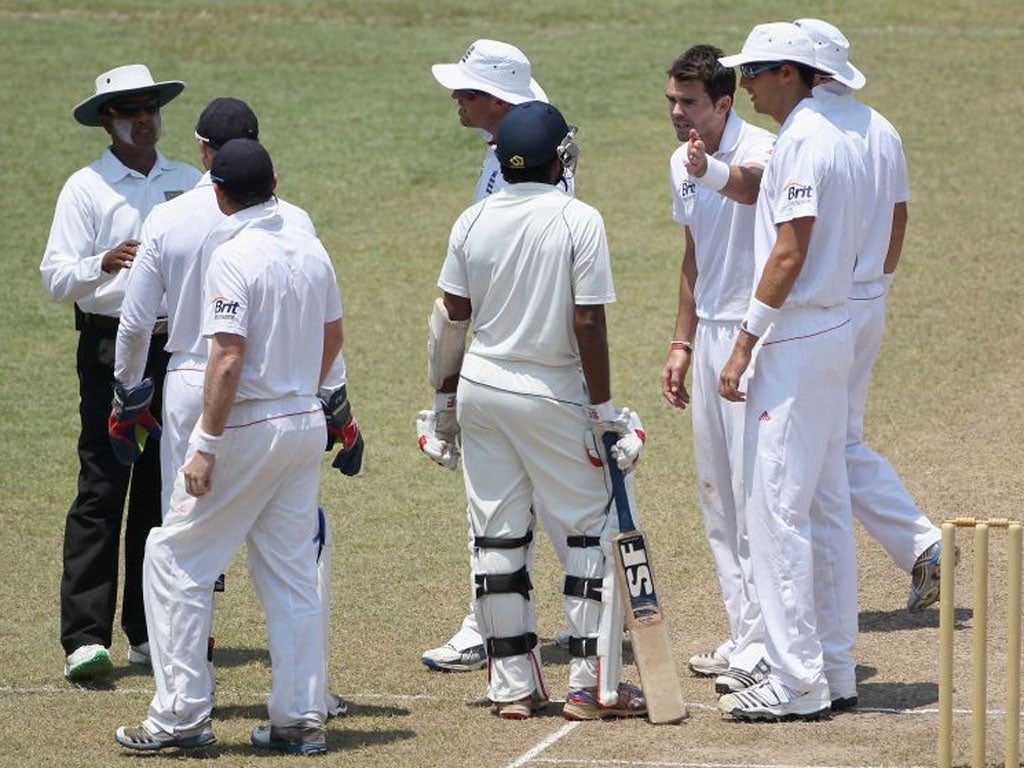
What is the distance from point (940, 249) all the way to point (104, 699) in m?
10.1

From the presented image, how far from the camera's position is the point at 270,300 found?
702cm

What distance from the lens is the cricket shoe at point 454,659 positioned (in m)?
8.41

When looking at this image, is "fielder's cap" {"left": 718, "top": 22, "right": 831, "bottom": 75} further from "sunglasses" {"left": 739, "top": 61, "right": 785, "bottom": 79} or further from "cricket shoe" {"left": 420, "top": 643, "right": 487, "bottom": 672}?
"cricket shoe" {"left": 420, "top": 643, "right": 487, "bottom": 672}

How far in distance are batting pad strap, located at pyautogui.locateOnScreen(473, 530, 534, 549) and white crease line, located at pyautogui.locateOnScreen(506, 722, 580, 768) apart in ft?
2.45

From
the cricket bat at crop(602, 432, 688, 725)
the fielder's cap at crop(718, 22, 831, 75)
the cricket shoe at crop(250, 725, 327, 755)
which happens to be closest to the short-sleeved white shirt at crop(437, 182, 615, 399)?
the cricket bat at crop(602, 432, 688, 725)

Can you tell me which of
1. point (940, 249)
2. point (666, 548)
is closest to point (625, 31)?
point (940, 249)

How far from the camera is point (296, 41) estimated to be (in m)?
23.5

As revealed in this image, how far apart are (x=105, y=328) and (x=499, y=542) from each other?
7.42ft

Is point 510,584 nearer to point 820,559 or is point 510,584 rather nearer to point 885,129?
point 820,559

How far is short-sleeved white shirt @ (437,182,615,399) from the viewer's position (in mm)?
7379

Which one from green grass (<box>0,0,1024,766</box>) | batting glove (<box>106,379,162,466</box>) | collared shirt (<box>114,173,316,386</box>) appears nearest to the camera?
collared shirt (<box>114,173,316,386</box>)

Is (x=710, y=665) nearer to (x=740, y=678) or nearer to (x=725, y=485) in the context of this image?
(x=740, y=678)

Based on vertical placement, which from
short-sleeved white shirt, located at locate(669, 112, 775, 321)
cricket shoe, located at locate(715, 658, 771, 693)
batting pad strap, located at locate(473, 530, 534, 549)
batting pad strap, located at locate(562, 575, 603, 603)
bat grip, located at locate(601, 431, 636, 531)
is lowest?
cricket shoe, located at locate(715, 658, 771, 693)

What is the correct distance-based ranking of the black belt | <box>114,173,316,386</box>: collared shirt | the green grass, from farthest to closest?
the black belt, the green grass, <box>114,173,316,386</box>: collared shirt
